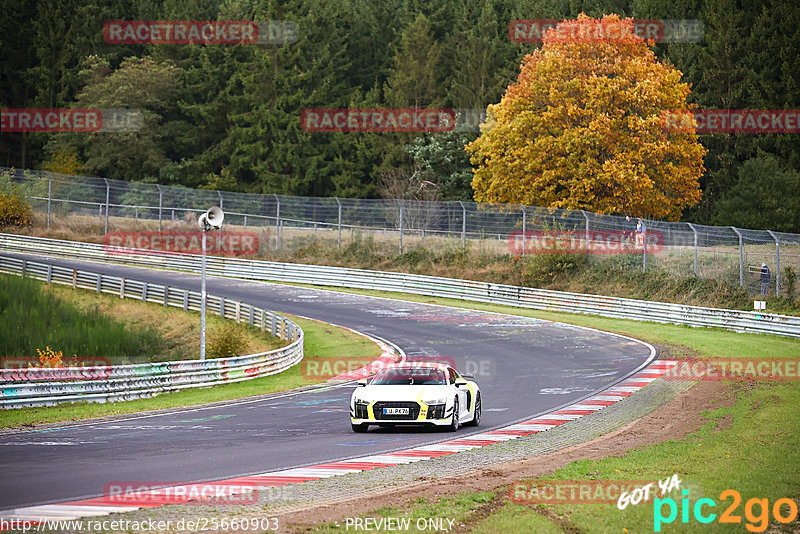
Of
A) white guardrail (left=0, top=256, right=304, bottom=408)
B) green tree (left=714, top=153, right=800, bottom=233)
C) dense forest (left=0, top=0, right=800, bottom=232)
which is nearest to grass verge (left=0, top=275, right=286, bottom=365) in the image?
white guardrail (left=0, top=256, right=304, bottom=408)

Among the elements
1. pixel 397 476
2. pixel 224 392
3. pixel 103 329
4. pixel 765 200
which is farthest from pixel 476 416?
pixel 765 200

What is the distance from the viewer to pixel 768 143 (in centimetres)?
6488

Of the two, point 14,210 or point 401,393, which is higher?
point 14,210

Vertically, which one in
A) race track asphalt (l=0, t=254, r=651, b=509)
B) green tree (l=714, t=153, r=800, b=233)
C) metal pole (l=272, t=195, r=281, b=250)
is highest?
green tree (l=714, t=153, r=800, b=233)

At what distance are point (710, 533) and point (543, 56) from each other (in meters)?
47.6

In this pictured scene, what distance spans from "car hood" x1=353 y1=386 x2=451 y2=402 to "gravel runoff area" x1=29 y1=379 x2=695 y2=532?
28.3 inches

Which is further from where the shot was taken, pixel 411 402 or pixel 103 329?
pixel 103 329

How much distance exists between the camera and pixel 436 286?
50.0m

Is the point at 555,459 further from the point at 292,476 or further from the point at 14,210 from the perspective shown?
the point at 14,210

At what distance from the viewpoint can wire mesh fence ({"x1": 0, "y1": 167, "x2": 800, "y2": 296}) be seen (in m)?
42.0

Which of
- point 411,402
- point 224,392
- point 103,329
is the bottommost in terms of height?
point 224,392

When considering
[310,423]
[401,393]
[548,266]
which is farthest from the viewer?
[548,266]

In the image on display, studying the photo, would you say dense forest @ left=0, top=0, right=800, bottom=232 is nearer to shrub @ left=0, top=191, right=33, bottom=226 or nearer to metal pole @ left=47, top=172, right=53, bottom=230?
shrub @ left=0, top=191, right=33, bottom=226

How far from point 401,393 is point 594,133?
3502 cm
